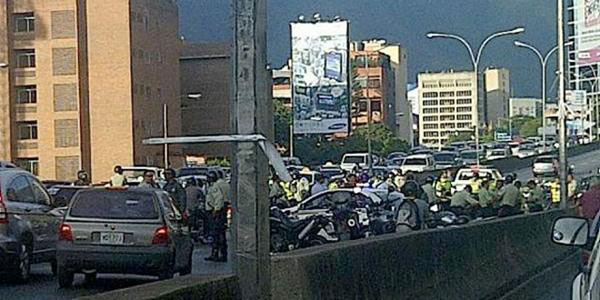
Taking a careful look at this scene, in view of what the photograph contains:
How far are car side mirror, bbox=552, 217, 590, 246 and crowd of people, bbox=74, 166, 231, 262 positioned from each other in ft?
38.2

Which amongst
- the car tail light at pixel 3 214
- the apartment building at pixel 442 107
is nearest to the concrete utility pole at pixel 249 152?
the car tail light at pixel 3 214

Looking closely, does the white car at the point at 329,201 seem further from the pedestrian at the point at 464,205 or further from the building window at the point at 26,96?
the building window at the point at 26,96

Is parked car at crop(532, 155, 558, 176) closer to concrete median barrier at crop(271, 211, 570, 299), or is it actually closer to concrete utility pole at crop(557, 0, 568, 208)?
concrete utility pole at crop(557, 0, 568, 208)

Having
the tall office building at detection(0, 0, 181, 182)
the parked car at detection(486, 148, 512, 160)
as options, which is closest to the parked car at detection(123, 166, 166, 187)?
the tall office building at detection(0, 0, 181, 182)

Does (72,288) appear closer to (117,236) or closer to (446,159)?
(117,236)

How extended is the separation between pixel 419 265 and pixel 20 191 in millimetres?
7307

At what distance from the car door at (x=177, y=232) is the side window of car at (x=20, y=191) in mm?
1917

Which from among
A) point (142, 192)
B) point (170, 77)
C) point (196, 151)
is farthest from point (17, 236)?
point (170, 77)

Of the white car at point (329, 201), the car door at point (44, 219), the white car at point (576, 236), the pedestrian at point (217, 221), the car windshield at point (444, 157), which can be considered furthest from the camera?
the car windshield at point (444, 157)

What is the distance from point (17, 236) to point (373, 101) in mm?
119447

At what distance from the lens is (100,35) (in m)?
90.8

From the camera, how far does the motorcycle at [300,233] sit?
2328 cm

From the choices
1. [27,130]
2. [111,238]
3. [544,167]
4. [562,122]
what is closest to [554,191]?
[562,122]

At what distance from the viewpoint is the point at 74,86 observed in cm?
9000
